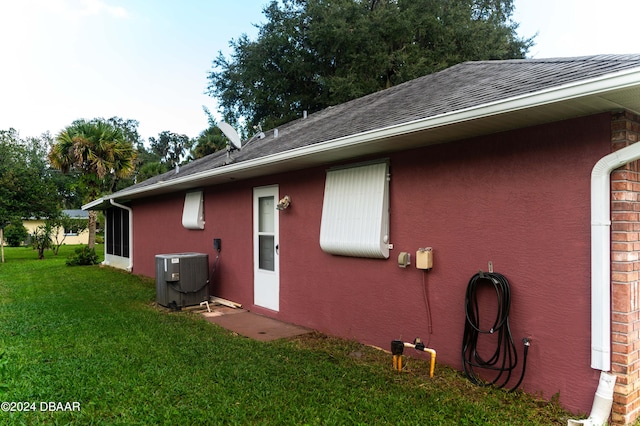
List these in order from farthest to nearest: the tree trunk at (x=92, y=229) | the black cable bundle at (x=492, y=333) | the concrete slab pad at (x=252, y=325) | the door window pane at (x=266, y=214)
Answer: the tree trunk at (x=92, y=229) → the door window pane at (x=266, y=214) → the concrete slab pad at (x=252, y=325) → the black cable bundle at (x=492, y=333)

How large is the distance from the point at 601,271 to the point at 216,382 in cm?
320

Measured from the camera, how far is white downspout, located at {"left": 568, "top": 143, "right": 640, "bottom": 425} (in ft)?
9.59

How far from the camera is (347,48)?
18172 millimetres

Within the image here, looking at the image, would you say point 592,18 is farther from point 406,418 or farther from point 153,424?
point 153,424

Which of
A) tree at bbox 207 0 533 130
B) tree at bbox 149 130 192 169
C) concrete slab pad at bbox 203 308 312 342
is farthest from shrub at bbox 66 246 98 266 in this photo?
tree at bbox 149 130 192 169

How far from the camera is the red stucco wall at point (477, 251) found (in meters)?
3.17

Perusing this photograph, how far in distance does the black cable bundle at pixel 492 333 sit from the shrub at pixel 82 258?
50.5 ft

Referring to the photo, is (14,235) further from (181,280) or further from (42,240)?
(181,280)

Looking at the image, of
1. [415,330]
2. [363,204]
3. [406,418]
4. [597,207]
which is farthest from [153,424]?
[597,207]

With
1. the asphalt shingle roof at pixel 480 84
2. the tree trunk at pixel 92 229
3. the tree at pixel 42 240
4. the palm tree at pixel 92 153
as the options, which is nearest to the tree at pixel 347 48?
the palm tree at pixel 92 153

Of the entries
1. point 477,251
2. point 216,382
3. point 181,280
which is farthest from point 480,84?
point 181,280

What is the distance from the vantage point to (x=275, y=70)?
20203 mm

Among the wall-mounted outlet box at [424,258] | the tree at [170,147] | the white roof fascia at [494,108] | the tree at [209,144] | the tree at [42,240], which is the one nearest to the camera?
the white roof fascia at [494,108]

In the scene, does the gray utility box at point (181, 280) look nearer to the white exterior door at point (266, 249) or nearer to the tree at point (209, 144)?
the white exterior door at point (266, 249)
